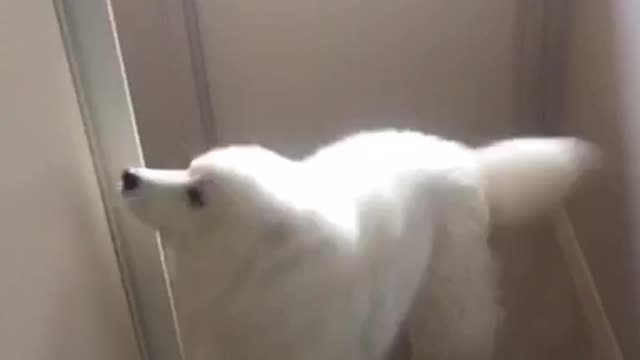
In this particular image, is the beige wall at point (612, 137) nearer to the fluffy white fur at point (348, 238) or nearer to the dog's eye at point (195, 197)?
the fluffy white fur at point (348, 238)

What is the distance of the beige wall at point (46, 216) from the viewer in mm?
872

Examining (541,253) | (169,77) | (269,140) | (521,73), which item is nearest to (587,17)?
(521,73)

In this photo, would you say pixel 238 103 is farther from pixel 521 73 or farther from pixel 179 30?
pixel 521 73

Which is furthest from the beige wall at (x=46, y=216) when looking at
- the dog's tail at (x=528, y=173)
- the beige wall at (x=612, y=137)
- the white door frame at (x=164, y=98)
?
the beige wall at (x=612, y=137)

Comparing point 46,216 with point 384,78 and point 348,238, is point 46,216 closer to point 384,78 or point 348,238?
point 348,238

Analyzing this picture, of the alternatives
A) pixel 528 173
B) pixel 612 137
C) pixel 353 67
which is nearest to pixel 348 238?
pixel 528 173

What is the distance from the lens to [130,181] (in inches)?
41.1

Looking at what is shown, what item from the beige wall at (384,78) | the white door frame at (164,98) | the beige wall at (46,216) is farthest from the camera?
the beige wall at (384,78)

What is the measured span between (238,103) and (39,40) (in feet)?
2.41

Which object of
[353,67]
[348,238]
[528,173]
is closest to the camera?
[348,238]

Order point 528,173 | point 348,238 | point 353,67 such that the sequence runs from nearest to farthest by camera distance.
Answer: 1. point 348,238
2. point 528,173
3. point 353,67

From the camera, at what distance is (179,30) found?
63.1 inches

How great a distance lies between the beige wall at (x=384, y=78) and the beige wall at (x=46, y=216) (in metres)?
0.57

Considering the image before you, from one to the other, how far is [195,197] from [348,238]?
18 centimetres
